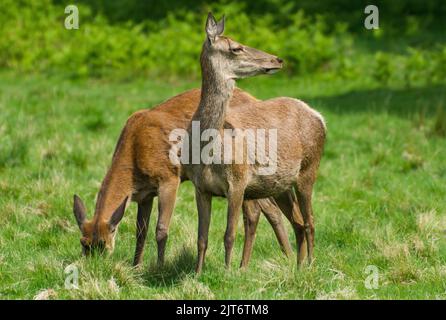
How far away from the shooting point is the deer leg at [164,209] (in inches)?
310

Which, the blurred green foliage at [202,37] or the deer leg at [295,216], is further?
the blurred green foliage at [202,37]

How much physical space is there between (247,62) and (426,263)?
2257mm

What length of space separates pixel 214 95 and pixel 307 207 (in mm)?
1458

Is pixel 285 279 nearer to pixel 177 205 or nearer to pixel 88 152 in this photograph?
pixel 177 205

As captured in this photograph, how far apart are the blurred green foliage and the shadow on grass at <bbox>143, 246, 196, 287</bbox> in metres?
10.9

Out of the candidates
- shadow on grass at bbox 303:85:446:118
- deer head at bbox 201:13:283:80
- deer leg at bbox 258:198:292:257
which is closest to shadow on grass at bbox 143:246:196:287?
deer leg at bbox 258:198:292:257

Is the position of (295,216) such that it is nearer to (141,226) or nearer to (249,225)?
(249,225)

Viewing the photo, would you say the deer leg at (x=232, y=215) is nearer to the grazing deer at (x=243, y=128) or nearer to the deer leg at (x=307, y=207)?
A: the grazing deer at (x=243, y=128)

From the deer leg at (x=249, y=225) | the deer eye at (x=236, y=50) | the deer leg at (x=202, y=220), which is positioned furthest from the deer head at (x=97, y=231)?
the deer eye at (x=236, y=50)

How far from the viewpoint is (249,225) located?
8.00 meters

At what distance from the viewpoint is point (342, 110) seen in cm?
1529

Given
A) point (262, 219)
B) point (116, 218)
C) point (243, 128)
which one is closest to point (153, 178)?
point (116, 218)

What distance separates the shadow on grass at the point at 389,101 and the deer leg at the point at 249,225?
6.55 m

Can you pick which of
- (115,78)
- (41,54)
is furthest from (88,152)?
(41,54)
